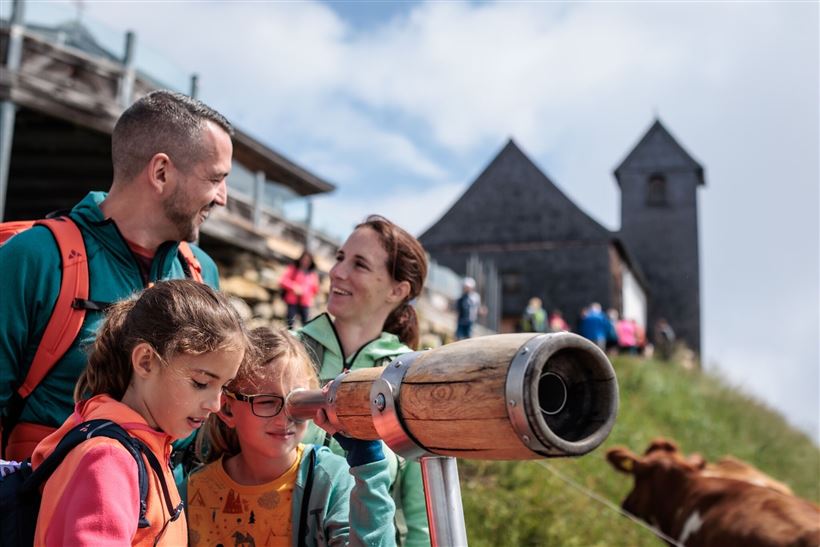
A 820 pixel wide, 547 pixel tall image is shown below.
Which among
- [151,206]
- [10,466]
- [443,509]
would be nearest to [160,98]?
[151,206]

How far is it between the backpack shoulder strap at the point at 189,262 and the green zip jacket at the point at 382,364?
41 cm

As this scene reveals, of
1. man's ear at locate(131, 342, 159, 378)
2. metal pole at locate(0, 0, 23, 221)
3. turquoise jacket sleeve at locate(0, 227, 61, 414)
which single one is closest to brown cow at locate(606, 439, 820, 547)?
man's ear at locate(131, 342, 159, 378)

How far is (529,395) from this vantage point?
130 cm

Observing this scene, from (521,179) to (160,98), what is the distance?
31229 millimetres

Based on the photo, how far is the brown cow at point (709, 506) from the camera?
4.76m

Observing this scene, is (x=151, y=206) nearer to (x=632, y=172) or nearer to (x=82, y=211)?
(x=82, y=211)

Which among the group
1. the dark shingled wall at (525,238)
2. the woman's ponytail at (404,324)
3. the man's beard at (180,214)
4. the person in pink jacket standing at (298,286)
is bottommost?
the woman's ponytail at (404,324)

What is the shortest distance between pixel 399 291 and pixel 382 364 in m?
0.33

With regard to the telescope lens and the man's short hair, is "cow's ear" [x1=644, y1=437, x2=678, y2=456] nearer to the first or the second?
the man's short hair

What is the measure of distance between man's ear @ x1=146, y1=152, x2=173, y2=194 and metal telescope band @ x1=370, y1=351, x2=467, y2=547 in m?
1.23

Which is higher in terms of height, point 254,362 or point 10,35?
point 10,35

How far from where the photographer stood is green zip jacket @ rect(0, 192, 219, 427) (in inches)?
84.4

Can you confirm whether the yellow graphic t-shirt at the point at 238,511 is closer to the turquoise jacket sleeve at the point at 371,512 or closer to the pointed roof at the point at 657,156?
the turquoise jacket sleeve at the point at 371,512

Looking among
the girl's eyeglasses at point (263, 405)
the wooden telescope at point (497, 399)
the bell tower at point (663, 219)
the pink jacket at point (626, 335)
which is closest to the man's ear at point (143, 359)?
the girl's eyeglasses at point (263, 405)
